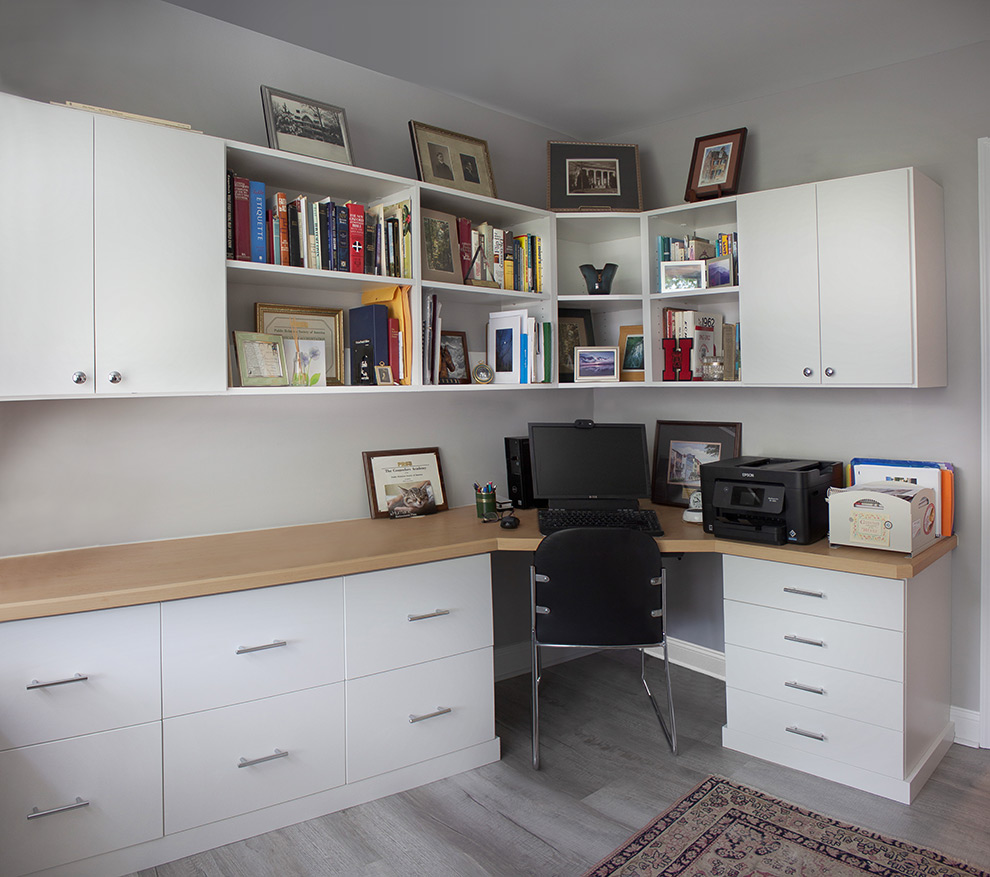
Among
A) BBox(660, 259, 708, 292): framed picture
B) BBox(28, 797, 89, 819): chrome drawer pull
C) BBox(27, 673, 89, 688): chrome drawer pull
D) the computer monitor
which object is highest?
BBox(660, 259, 708, 292): framed picture

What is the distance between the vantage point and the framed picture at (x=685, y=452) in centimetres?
344

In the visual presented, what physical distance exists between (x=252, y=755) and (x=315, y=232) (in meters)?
1.72

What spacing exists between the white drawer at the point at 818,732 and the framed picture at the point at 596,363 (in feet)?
4.81

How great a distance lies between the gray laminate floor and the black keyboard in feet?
2.80

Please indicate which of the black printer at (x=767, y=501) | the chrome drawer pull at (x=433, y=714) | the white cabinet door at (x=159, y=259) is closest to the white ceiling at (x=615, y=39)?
the white cabinet door at (x=159, y=259)

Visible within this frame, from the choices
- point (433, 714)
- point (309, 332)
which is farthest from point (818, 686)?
point (309, 332)

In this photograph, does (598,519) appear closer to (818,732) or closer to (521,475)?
(521,475)

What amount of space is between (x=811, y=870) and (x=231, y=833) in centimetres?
172

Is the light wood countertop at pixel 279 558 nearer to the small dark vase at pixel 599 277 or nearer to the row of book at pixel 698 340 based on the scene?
the row of book at pixel 698 340

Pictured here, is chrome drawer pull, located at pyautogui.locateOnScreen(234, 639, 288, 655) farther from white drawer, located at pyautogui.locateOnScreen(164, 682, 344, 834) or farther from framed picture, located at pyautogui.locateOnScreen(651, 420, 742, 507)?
Result: framed picture, located at pyautogui.locateOnScreen(651, 420, 742, 507)

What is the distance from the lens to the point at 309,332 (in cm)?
272

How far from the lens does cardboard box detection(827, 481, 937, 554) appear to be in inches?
94.9

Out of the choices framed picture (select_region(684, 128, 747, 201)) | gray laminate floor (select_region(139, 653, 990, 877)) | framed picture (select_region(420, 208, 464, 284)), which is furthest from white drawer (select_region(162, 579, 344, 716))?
framed picture (select_region(684, 128, 747, 201))

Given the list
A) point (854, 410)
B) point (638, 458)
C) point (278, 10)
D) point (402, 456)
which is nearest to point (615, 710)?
point (638, 458)
